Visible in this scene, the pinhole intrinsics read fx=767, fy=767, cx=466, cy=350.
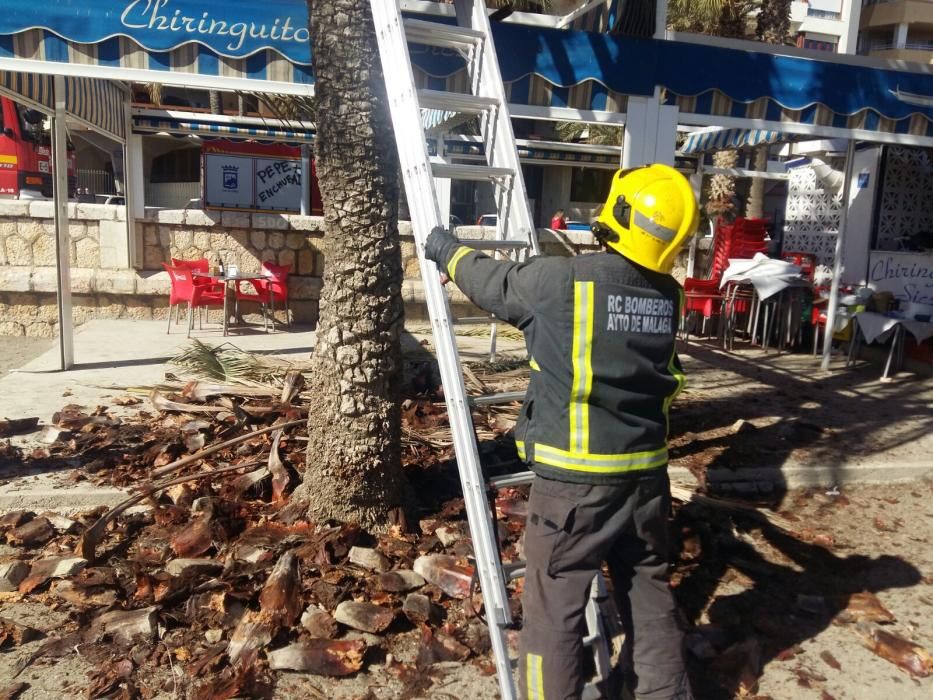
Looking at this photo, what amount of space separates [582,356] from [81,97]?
301 inches

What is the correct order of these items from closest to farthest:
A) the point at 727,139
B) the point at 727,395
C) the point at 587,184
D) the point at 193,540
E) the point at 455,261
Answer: the point at 455,261
the point at 193,540
the point at 727,395
the point at 727,139
the point at 587,184

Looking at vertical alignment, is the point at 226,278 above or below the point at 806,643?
above

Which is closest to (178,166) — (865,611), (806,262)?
(806,262)

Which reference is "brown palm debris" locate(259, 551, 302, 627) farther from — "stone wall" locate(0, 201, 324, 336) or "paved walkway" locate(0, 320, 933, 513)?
"stone wall" locate(0, 201, 324, 336)

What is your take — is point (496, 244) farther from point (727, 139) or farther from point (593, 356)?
point (727, 139)

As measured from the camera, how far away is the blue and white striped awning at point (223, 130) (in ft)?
49.1

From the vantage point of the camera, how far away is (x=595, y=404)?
260 centimetres

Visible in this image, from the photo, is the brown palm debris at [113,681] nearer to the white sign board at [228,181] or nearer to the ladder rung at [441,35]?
the ladder rung at [441,35]

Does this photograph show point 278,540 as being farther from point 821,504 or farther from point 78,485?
point 821,504

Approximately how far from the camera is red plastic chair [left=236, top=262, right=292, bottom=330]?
9.80 metres

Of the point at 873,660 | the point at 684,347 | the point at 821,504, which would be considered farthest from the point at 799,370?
the point at 873,660

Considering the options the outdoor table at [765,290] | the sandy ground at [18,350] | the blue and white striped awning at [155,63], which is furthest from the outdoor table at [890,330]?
the sandy ground at [18,350]

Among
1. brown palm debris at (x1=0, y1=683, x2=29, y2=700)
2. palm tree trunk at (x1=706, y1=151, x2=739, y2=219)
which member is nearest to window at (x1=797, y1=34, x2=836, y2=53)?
palm tree trunk at (x1=706, y1=151, x2=739, y2=219)

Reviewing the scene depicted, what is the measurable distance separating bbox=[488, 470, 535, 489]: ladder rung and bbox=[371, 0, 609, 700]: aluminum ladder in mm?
11
